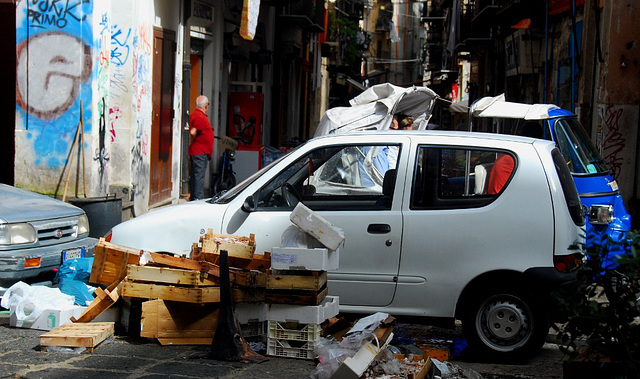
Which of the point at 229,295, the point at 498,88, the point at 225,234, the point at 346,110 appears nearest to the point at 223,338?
the point at 229,295

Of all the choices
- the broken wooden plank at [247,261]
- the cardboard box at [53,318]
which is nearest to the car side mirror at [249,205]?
the broken wooden plank at [247,261]

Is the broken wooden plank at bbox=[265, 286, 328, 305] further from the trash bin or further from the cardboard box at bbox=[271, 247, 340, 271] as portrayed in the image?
the trash bin

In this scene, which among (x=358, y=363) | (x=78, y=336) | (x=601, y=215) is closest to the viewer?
(x=358, y=363)

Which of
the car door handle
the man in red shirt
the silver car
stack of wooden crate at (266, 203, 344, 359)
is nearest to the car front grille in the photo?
the silver car

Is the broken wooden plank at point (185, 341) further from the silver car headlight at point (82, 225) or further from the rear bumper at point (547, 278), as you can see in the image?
the silver car headlight at point (82, 225)

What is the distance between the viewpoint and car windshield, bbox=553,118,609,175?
9.18m

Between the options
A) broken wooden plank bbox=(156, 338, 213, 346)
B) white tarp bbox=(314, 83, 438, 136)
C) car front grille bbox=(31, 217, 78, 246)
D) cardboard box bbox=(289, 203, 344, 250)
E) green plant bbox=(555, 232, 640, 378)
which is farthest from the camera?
white tarp bbox=(314, 83, 438, 136)

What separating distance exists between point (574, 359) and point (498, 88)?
84.2 ft

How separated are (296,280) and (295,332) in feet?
1.28

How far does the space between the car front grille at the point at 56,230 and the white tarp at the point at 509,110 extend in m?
5.18

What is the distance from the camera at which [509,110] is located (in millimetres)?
10422

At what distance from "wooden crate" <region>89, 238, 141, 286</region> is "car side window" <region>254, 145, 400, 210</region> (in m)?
1.11

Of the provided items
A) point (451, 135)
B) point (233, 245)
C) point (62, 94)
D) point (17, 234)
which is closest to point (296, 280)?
point (233, 245)

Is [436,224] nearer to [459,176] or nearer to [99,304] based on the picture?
[459,176]
